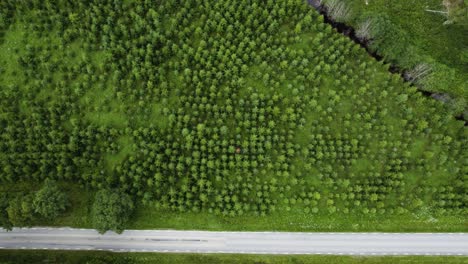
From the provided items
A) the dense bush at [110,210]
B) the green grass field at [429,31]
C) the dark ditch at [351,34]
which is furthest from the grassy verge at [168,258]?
the green grass field at [429,31]

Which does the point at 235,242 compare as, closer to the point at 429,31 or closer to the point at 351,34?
the point at 351,34

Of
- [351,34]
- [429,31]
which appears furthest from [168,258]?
[429,31]

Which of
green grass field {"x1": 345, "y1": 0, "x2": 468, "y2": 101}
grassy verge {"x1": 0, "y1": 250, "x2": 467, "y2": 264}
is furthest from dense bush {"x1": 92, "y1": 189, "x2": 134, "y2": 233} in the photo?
green grass field {"x1": 345, "y1": 0, "x2": 468, "y2": 101}

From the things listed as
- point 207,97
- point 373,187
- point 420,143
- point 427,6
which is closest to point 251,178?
point 207,97

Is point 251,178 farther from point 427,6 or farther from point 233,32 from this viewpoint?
point 427,6

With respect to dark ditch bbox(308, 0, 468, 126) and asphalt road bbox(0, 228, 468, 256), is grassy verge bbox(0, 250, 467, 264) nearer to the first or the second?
asphalt road bbox(0, 228, 468, 256)

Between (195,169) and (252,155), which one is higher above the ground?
(252,155)

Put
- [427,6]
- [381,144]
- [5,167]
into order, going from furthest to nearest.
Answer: [427,6]
[381,144]
[5,167]
